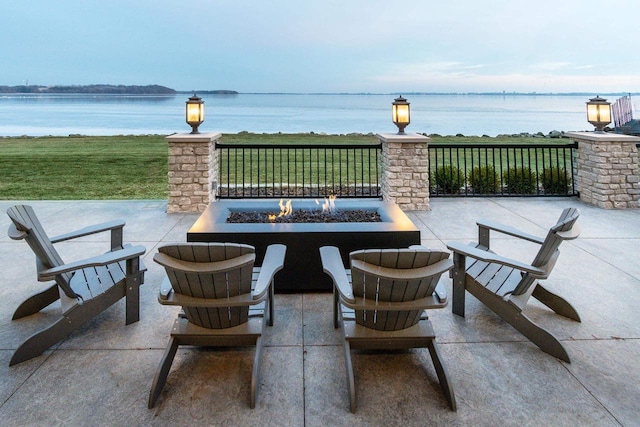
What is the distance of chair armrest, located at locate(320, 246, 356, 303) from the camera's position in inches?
81.3

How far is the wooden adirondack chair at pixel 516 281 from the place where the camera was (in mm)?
2305

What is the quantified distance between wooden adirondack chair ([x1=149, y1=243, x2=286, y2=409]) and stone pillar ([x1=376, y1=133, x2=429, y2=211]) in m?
4.34

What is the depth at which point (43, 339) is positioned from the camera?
2266mm

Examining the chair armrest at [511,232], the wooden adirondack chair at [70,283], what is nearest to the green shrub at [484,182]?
the chair armrest at [511,232]

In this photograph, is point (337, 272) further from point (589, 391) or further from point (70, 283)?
point (70, 283)

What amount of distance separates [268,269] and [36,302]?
183 centimetres

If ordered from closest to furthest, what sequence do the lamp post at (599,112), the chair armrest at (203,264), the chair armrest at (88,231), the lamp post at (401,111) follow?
the chair armrest at (203,264) → the chair armrest at (88,231) → the lamp post at (599,112) → the lamp post at (401,111)

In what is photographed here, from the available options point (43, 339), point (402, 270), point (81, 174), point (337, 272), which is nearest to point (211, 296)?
point (337, 272)

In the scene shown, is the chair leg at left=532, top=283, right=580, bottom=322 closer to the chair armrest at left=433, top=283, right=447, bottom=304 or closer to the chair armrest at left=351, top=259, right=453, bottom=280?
the chair armrest at left=433, top=283, right=447, bottom=304

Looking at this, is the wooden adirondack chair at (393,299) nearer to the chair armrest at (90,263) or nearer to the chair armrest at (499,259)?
the chair armrest at (499,259)

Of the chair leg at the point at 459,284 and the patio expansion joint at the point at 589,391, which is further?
the chair leg at the point at 459,284

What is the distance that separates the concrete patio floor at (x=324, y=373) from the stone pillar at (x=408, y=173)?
2963mm

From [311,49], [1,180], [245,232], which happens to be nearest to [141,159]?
[1,180]

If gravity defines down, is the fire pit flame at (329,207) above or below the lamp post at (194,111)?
below
